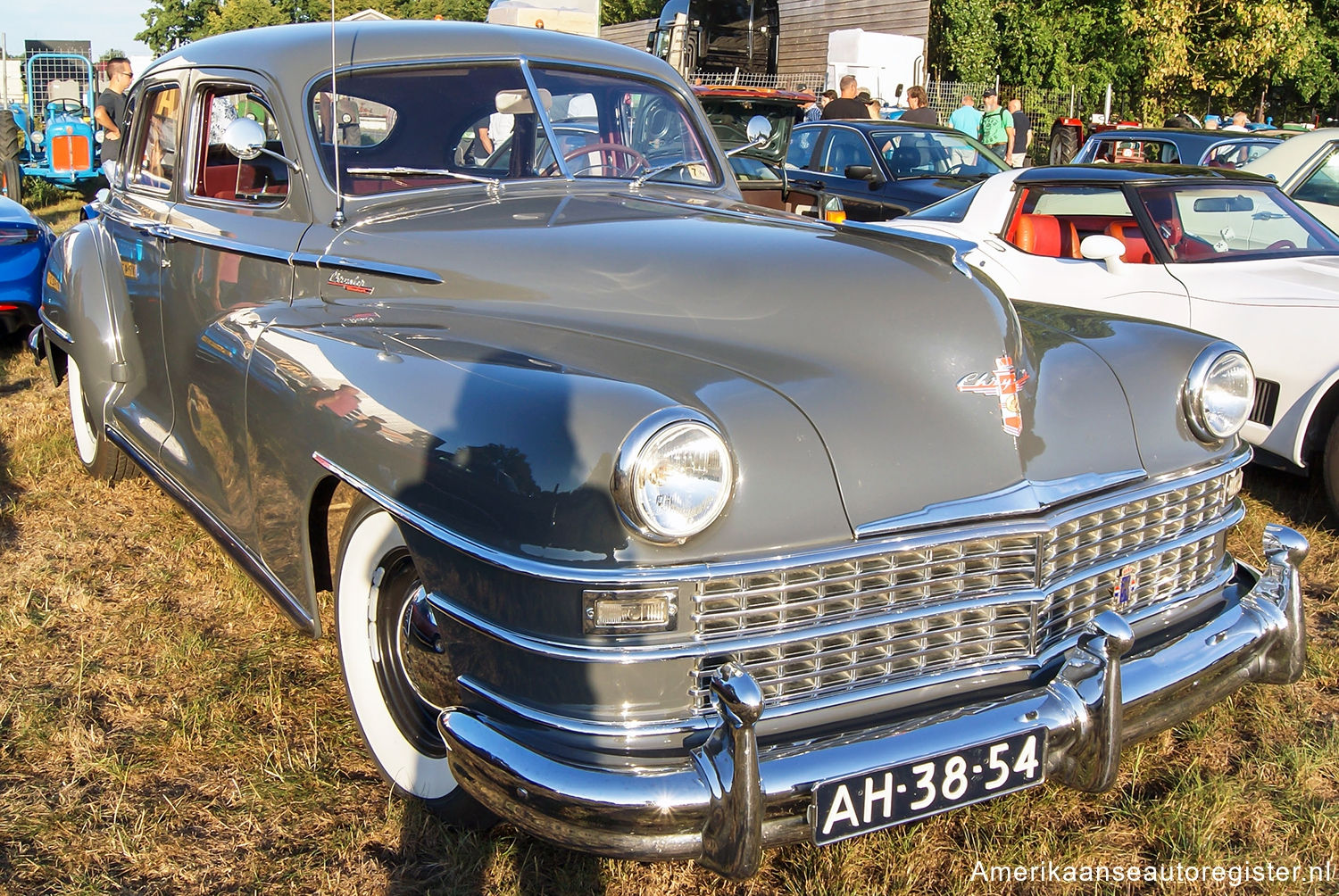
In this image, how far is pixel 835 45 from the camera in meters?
20.5

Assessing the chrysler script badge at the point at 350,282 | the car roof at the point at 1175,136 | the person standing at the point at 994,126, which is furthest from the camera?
the person standing at the point at 994,126

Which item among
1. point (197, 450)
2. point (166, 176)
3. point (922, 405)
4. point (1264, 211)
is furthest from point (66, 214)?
point (922, 405)

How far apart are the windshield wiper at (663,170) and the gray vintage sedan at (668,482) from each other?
0.16ft

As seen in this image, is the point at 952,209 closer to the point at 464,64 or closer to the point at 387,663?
A: the point at 464,64

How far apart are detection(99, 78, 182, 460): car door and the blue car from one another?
2.71 m

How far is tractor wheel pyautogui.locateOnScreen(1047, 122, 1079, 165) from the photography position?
15.2m

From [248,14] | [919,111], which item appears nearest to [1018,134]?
[919,111]

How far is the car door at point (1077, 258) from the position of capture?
4.93 m

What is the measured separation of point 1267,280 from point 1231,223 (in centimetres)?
97

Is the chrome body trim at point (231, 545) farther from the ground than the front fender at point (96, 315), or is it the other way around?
the front fender at point (96, 315)

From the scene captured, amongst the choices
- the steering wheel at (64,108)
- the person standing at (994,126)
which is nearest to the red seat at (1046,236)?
the person standing at (994,126)

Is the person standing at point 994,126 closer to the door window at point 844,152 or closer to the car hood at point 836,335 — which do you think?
the door window at point 844,152

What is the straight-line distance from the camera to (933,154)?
Answer: 30.8 feet

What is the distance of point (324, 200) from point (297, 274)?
0.21m
